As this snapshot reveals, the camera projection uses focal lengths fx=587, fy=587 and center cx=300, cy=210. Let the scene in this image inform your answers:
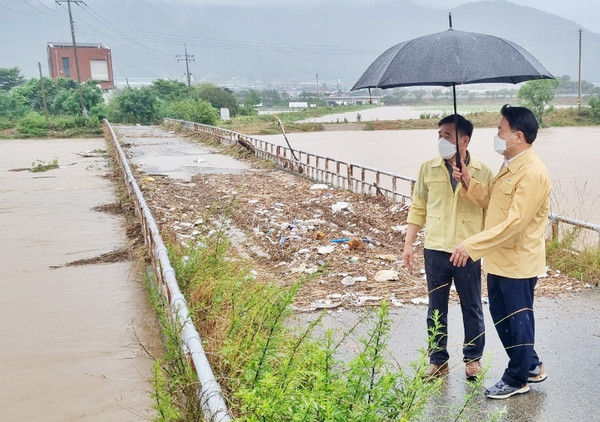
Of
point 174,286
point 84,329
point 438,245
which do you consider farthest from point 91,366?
point 438,245

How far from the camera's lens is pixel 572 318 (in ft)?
15.6

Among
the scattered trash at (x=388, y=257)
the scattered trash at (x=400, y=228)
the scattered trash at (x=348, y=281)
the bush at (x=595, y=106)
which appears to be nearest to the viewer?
the scattered trash at (x=348, y=281)

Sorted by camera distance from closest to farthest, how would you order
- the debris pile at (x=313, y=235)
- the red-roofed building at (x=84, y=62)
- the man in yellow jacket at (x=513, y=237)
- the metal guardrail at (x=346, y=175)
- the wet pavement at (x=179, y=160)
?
1. the man in yellow jacket at (x=513, y=237)
2. the debris pile at (x=313, y=235)
3. the metal guardrail at (x=346, y=175)
4. the wet pavement at (x=179, y=160)
5. the red-roofed building at (x=84, y=62)

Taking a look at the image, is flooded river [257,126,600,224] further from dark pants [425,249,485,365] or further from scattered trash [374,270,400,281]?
dark pants [425,249,485,365]

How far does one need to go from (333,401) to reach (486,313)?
3.23 metres

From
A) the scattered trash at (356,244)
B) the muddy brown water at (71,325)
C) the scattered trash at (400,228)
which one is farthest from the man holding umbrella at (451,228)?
the scattered trash at (400,228)

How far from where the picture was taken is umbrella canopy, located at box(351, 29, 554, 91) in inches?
136

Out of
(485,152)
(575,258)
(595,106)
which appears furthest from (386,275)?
(595,106)

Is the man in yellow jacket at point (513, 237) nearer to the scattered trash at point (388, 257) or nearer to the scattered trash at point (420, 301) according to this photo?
the scattered trash at point (420, 301)

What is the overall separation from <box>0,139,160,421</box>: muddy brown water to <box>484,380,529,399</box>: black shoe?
1.97m

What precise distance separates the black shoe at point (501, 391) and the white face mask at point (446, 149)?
1.36 meters

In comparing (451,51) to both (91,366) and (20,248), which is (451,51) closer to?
(91,366)

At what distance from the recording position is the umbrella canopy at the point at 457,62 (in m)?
3.45

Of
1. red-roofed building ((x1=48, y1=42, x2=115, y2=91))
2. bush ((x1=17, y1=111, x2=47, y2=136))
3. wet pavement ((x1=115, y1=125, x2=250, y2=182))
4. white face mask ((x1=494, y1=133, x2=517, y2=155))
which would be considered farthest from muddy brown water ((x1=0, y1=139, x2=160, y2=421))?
red-roofed building ((x1=48, y1=42, x2=115, y2=91))
